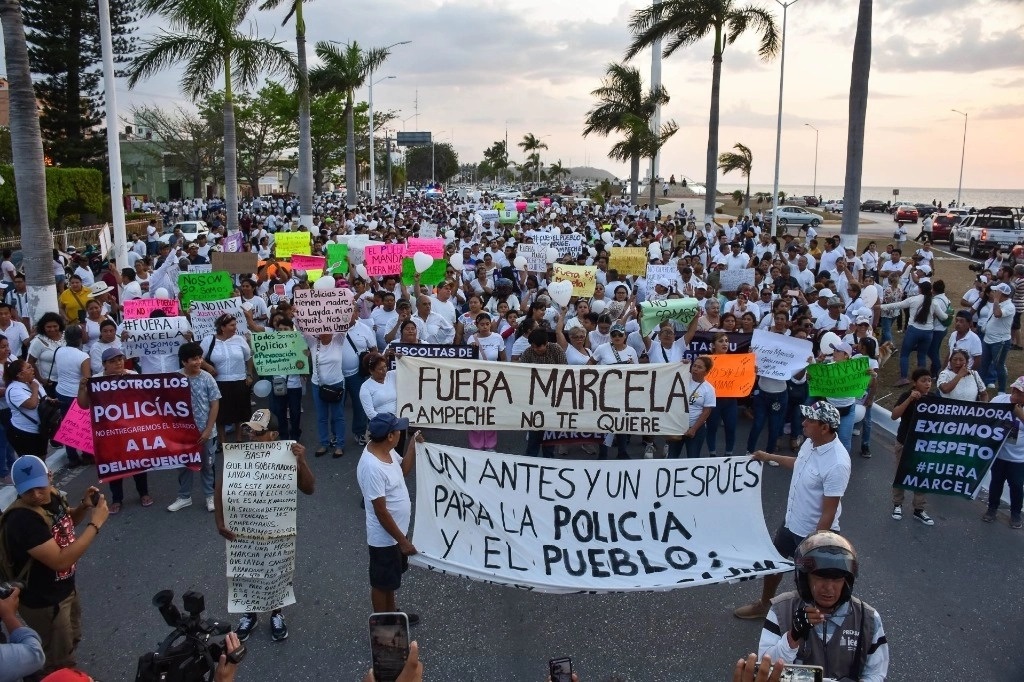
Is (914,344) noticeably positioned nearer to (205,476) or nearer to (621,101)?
(205,476)

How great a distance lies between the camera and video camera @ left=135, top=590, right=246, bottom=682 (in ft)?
10.9

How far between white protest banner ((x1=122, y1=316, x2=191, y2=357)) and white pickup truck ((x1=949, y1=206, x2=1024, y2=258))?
97.2 feet

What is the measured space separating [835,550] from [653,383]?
3.89 m

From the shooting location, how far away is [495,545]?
555cm

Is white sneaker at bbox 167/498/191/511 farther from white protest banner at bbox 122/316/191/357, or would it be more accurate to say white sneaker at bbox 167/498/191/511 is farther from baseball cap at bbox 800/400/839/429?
baseball cap at bbox 800/400/839/429

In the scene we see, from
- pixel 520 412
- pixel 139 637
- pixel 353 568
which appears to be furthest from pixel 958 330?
pixel 139 637

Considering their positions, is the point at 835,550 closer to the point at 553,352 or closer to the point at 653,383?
the point at 653,383

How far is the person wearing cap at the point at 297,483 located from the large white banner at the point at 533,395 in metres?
1.46

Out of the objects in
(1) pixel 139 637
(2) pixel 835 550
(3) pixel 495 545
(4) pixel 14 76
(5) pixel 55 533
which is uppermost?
(4) pixel 14 76

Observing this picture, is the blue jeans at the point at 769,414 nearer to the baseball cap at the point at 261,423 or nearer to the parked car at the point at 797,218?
the baseball cap at the point at 261,423

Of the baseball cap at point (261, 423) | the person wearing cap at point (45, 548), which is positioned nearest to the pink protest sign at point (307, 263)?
the baseball cap at point (261, 423)

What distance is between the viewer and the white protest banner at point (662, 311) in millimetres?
10414

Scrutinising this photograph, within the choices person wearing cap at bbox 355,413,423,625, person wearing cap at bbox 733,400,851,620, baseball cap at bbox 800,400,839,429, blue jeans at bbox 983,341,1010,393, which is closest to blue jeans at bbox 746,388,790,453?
person wearing cap at bbox 733,400,851,620

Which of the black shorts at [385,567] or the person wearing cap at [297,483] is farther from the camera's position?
the person wearing cap at [297,483]
